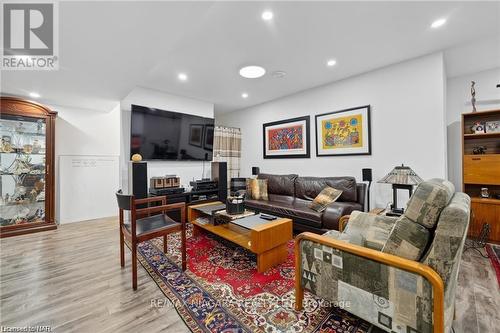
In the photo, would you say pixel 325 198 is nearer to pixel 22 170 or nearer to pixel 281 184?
pixel 281 184

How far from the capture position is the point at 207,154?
4.54 m

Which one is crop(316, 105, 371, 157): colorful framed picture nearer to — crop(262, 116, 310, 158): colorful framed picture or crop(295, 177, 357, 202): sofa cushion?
crop(262, 116, 310, 158): colorful framed picture

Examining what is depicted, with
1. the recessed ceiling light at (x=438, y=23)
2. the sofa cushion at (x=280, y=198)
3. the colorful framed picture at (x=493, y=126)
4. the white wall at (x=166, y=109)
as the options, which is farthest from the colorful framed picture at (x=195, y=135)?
the colorful framed picture at (x=493, y=126)

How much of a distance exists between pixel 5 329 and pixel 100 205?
3.18 meters

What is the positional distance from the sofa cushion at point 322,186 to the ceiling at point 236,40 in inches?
68.6

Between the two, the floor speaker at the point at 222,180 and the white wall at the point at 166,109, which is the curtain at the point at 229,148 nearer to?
the white wall at the point at 166,109

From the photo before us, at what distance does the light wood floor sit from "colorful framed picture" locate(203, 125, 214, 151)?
2.53 m

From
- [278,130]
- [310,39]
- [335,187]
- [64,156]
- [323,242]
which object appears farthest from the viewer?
[278,130]

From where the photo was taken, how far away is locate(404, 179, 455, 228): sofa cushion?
107 cm

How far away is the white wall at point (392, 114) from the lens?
2.67 m

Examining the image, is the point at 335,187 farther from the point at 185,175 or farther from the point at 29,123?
the point at 29,123

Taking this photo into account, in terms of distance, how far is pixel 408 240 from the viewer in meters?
1.12

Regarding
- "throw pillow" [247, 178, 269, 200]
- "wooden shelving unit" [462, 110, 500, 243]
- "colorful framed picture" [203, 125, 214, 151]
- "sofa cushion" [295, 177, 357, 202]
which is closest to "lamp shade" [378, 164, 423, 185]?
"sofa cushion" [295, 177, 357, 202]

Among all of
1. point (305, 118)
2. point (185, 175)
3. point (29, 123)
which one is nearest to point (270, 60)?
point (305, 118)
